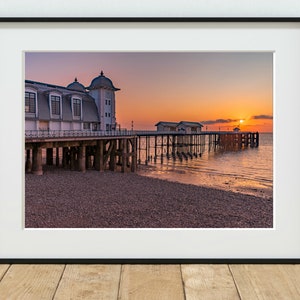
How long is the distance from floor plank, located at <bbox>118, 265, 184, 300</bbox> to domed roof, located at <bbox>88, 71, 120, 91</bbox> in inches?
38.8

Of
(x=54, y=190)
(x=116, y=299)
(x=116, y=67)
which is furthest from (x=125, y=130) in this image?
(x=116, y=299)

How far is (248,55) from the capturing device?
193cm

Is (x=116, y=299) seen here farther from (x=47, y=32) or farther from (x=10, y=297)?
(x=47, y=32)

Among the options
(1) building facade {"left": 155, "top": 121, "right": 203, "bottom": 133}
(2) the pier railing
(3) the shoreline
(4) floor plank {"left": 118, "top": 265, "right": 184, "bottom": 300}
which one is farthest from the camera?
(3) the shoreline

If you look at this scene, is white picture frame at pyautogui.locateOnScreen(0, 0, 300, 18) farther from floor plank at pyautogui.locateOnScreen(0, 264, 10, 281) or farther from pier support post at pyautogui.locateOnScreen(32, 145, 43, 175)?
floor plank at pyautogui.locateOnScreen(0, 264, 10, 281)

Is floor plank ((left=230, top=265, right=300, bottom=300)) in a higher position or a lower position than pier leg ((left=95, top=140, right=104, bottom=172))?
lower

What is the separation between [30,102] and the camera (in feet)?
6.19

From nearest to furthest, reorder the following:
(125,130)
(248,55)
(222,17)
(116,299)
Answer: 1. (116,299)
2. (222,17)
3. (248,55)
4. (125,130)

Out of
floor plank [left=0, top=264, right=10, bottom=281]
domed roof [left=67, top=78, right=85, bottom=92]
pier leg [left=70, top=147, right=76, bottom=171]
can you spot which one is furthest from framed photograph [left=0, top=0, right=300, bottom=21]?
floor plank [left=0, top=264, right=10, bottom=281]

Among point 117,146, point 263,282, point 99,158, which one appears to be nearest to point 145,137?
point 117,146

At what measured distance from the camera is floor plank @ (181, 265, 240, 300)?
4.62ft

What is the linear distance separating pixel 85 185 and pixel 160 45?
3.13 ft

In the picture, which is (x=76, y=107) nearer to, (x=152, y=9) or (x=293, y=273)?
(x=152, y=9)

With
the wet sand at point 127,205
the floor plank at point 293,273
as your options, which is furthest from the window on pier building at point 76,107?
the floor plank at point 293,273
